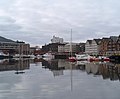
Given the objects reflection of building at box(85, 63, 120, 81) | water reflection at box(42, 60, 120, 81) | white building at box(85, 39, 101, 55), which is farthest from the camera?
white building at box(85, 39, 101, 55)

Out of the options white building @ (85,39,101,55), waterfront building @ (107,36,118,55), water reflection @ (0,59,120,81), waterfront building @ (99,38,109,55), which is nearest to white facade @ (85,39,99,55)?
white building @ (85,39,101,55)

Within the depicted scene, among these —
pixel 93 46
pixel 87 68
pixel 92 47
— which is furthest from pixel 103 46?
pixel 87 68

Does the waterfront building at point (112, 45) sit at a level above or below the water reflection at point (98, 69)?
above

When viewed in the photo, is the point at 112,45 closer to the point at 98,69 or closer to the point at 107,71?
the point at 98,69

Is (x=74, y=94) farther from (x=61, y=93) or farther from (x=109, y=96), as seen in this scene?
(x=109, y=96)

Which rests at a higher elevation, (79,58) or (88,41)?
(88,41)

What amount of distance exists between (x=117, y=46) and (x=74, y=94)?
123 m

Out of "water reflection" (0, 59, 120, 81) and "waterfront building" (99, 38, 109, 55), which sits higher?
"waterfront building" (99, 38, 109, 55)

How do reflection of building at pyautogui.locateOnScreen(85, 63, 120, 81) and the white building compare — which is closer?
reflection of building at pyautogui.locateOnScreen(85, 63, 120, 81)

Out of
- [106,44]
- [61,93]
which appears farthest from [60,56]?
[61,93]

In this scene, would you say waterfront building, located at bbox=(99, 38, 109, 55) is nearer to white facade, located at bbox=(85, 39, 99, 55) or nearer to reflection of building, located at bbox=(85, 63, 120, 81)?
white facade, located at bbox=(85, 39, 99, 55)

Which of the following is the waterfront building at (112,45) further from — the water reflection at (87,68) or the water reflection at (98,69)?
the water reflection at (98,69)

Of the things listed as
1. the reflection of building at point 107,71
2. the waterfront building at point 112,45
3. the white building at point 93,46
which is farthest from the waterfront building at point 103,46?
the reflection of building at point 107,71

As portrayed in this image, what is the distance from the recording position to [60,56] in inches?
5797
